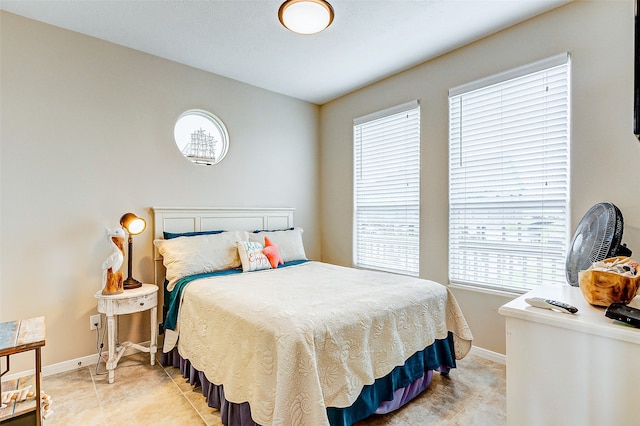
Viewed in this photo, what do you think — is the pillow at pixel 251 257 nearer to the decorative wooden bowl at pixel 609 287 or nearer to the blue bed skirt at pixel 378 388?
the blue bed skirt at pixel 378 388

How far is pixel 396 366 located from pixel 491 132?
2.07 m

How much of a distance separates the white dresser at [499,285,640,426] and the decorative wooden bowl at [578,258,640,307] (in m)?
0.05

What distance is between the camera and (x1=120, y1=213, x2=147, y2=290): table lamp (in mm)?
2578

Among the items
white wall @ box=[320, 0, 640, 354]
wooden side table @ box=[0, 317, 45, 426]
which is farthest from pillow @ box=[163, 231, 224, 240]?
white wall @ box=[320, 0, 640, 354]

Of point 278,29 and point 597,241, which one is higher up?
point 278,29

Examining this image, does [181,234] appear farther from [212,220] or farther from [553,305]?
[553,305]

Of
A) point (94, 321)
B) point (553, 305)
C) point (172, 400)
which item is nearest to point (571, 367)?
point (553, 305)

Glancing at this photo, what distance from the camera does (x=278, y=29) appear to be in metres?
2.57

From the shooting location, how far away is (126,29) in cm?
256

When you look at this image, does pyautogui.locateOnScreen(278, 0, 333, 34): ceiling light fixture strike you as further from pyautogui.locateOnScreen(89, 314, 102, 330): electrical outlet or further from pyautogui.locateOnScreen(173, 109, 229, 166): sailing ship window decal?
pyautogui.locateOnScreen(89, 314, 102, 330): electrical outlet

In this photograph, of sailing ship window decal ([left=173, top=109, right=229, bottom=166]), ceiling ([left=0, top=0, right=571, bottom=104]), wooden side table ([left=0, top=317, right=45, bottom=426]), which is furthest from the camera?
sailing ship window decal ([left=173, top=109, right=229, bottom=166])

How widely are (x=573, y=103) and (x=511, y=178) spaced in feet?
2.13

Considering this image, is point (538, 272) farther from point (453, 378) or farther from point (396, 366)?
point (396, 366)

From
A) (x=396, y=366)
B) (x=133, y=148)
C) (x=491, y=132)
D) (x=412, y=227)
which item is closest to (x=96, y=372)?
(x=133, y=148)
